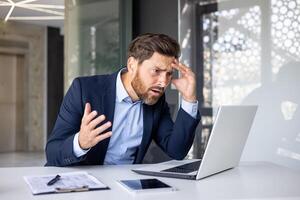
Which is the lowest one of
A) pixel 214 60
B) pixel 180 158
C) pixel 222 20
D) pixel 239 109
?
pixel 180 158

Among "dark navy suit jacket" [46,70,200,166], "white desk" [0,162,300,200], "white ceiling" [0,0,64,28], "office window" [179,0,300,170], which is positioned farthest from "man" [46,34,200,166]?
"white ceiling" [0,0,64,28]

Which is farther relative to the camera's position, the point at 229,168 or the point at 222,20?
the point at 222,20

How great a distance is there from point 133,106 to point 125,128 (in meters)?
0.11

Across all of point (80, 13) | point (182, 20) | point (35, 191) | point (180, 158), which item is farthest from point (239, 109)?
point (80, 13)

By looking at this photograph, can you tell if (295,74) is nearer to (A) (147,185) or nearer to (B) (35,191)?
Result: (A) (147,185)

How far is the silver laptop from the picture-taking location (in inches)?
54.7

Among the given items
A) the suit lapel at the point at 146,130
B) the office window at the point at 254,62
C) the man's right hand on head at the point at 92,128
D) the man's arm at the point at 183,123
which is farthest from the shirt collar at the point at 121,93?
the office window at the point at 254,62

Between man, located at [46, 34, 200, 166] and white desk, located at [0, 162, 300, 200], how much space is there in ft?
0.56

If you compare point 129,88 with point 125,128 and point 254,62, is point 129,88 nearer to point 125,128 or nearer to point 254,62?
point 125,128

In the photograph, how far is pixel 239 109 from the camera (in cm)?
150

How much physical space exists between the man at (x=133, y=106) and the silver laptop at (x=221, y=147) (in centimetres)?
26

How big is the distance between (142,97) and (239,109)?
1.72 feet

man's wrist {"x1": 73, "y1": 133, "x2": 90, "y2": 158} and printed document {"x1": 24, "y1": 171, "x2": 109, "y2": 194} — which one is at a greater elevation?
man's wrist {"x1": 73, "y1": 133, "x2": 90, "y2": 158}

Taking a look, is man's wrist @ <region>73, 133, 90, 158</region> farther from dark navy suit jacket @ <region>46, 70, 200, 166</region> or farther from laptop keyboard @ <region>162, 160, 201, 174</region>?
laptop keyboard @ <region>162, 160, 201, 174</region>
